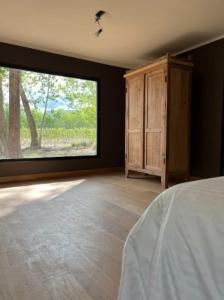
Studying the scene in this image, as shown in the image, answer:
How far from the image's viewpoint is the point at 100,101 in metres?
4.74

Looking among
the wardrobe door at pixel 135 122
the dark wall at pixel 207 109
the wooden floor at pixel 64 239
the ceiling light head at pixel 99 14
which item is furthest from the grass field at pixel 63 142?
the ceiling light head at pixel 99 14

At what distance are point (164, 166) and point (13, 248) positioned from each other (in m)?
2.39

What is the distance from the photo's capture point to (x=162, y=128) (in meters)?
3.49

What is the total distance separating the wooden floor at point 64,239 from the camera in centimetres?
119

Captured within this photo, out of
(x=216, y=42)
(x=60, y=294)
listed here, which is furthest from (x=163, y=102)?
(x=60, y=294)

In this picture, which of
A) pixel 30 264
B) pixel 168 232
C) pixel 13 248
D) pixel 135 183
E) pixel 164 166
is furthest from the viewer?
pixel 135 183

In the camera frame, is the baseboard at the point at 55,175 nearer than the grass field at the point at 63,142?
Yes

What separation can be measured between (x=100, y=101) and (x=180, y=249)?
4.28 m

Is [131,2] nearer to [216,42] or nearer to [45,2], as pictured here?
[45,2]

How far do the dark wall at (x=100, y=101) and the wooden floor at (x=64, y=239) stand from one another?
2.66 ft

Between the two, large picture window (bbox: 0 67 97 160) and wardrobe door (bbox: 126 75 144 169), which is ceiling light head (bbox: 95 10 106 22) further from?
large picture window (bbox: 0 67 97 160)

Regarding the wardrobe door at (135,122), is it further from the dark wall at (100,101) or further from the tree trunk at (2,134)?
the tree trunk at (2,134)

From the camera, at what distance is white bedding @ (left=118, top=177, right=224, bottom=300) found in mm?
619

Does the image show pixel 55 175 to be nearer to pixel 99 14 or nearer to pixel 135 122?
pixel 135 122
